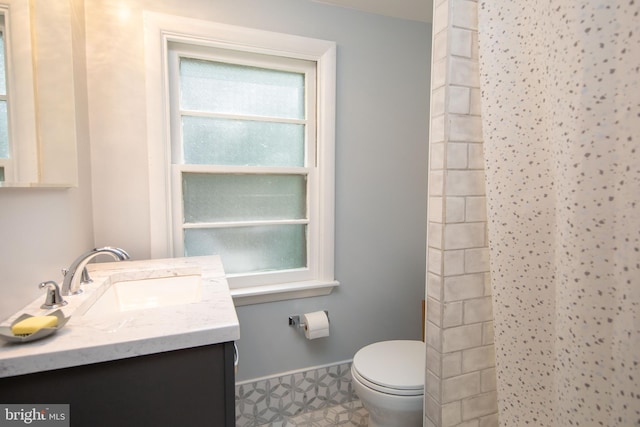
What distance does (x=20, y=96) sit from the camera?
0.90m

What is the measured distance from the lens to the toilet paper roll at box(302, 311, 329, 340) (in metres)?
1.76

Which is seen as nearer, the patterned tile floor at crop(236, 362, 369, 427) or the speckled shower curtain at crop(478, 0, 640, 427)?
the speckled shower curtain at crop(478, 0, 640, 427)

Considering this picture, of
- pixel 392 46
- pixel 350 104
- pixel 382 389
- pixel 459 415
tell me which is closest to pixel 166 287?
Answer: pixel 382 389

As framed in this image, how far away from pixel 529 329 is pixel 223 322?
0.80 metres

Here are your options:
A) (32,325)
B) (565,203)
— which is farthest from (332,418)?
(565,203)

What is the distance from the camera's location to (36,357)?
626mm

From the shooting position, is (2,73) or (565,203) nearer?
(565,203)

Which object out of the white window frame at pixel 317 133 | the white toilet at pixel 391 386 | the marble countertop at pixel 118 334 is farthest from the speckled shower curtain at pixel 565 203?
the white window frame at pixel 317 133

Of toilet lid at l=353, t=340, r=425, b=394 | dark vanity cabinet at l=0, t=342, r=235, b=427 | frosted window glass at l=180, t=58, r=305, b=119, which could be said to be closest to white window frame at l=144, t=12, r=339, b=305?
frosted window glass at l=180, t=58, r=305, b=119

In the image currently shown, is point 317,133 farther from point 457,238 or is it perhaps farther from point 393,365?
point 393,365

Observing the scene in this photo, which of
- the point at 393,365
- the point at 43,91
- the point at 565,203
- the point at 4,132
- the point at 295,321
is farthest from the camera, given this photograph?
the point at 295,321

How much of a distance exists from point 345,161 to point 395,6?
937 millimetres

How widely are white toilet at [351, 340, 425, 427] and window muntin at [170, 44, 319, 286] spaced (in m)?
0.63

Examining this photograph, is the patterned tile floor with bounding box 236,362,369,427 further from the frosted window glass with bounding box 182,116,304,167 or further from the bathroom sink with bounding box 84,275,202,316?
the frosted window glass with bounding box 182,116,304,167
